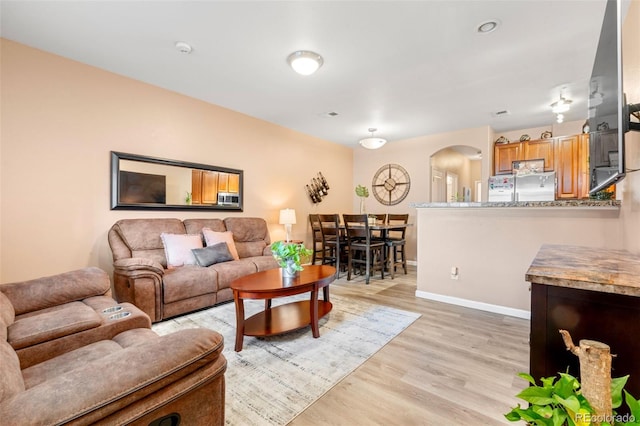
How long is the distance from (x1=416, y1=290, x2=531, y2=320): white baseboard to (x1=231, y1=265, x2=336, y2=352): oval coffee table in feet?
4.72

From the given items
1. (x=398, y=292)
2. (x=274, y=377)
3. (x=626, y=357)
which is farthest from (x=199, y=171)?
(x=626, y=357)

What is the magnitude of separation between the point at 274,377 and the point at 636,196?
2491mm

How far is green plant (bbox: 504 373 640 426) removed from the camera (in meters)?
0.56

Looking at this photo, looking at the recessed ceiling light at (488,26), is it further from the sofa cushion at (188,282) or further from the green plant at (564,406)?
the sofa cushion at (188,282)

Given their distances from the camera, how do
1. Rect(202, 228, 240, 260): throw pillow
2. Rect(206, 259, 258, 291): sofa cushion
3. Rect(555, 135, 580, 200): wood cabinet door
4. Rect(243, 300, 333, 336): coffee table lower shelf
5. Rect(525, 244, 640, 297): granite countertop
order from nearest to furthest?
1. Rect(525, 244, 640, 297): granite countertop
2. Rect(243, 300, 333, 336): coffee table lower shelf
3. Rect(206, 259, 258, 291): sofa cushion
4. Rect(202, 228, 240, 260): throw pillow
5. Rect(555, 135, 580, 200): wood cabinet door

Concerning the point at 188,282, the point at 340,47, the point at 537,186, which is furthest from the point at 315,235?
the point at 537,186

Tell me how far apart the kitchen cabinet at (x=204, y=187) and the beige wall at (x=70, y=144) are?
198 mm

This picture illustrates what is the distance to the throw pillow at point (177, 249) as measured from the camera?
3115mm

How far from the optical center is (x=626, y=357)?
34.9 inches

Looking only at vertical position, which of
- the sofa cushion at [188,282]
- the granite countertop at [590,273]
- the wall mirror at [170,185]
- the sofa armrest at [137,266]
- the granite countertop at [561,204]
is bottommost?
the sofa cushion at [188,282]

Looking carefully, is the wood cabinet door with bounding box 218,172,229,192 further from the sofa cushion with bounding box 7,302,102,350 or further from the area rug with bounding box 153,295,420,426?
the sofa cushion with bounding box 7,302,102,350

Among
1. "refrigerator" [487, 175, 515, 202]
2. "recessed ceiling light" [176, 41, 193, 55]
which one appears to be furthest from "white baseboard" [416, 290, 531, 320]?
"recessed ceiling light" [176, 41, 193, 55]

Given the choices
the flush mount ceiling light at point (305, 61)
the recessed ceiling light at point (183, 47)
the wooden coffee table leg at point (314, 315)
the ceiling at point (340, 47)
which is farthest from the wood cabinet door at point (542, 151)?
the recessed ceiling light at point (183, 47)

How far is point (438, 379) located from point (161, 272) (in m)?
2.53
